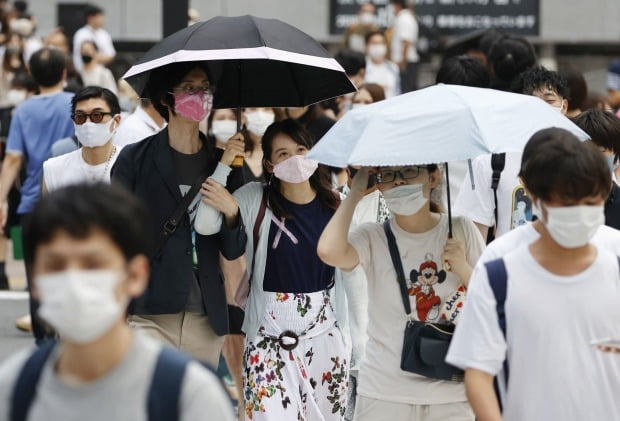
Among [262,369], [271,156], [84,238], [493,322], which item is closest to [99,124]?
[271,156]

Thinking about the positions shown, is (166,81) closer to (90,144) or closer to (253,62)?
(253,62)

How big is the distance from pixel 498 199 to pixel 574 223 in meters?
2.33

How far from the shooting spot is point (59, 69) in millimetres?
9703

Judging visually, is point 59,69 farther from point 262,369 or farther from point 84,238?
point 84,238

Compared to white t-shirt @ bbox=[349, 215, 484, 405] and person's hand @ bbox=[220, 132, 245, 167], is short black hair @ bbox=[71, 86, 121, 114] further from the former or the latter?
white t-shirt @ bbox=[349, 215, 484, 405]

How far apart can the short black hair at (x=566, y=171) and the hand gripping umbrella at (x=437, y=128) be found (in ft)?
1.97

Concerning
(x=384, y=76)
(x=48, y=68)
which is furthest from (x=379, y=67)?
(x=48, y=68)

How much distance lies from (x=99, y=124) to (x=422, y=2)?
1629cm

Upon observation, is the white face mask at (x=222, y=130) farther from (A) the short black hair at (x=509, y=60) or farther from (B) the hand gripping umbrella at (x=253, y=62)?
(B) the hand gripping umbrella at (x=253, y=62)

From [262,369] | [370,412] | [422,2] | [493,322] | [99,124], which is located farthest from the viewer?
[422,2]

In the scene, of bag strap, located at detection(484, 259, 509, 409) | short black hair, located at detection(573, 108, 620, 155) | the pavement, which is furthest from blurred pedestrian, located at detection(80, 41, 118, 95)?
bag strap, located at detection(484, 259, 509, 409)

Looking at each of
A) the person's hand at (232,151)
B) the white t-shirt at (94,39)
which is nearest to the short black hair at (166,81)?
the person's hand at (232,151)

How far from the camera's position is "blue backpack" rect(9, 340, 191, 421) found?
3092mm

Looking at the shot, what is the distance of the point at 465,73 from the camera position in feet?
25.6
